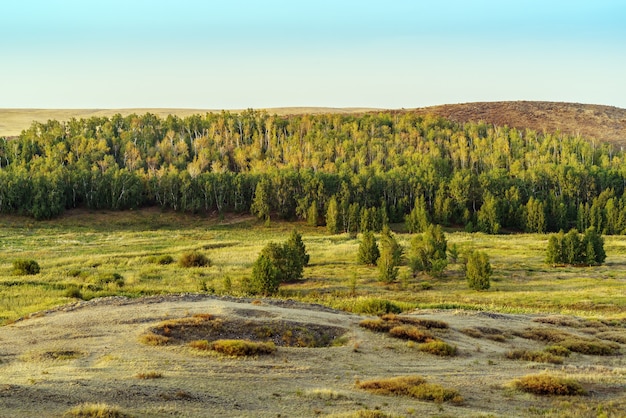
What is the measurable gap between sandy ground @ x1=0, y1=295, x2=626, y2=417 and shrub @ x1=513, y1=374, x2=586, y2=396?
48 centimetres

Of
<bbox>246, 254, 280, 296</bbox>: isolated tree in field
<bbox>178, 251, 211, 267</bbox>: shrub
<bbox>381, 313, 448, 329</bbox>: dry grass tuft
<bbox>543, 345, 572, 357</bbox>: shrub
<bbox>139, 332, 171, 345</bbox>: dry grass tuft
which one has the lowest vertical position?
<bbox>178, 251, 211, 267</bbox>: shrub

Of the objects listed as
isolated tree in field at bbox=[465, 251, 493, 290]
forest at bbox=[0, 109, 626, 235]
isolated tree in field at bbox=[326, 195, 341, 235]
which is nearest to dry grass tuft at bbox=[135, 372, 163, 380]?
isolated tree in field at bbox=[465, 251, 493, 290]

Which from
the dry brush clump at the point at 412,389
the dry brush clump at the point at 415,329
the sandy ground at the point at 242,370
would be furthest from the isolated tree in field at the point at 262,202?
the dry brush clump at the point at 412,389

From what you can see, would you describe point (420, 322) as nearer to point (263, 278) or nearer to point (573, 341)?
point (573, 341)

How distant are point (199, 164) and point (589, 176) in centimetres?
8505

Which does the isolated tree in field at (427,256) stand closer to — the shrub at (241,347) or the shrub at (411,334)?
the shrub at (411,334)

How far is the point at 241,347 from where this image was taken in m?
26.5

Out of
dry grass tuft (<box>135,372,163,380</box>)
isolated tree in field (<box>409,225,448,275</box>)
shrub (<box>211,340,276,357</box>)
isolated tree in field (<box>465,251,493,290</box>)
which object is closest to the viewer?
dry grass tuft (<box>135,372,163,380</box>)

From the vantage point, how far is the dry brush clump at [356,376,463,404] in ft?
70.6

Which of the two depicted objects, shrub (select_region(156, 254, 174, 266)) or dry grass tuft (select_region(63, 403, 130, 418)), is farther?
shrub (select_region(156, 254, 174, 266))

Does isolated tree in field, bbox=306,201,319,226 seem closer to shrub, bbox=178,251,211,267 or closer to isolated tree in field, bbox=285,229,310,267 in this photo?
shrub, bbox=178,251,211,267

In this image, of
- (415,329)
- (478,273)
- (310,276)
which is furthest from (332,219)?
(415,329)

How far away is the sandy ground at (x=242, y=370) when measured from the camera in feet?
63.3

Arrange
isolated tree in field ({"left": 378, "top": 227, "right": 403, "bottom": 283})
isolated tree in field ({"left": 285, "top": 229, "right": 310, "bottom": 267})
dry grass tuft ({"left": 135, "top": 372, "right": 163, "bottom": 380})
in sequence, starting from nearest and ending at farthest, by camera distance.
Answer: dry grass tuft ({"left": 135, "top": 372, "right": 163, "bottom": 380}) < isolated tree in field ({"left": 378, "top": 227, "right": 403, "bottom": 283}) < isolated tree in field ({"left": 285, "top": 229, "right": 310, "bottom": 267})
